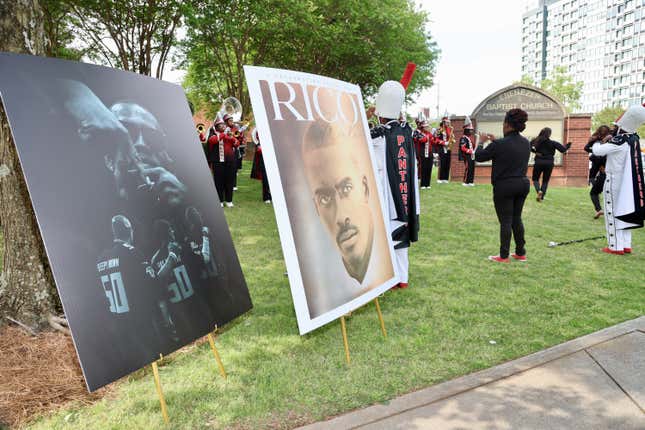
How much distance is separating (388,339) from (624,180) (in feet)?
17.1

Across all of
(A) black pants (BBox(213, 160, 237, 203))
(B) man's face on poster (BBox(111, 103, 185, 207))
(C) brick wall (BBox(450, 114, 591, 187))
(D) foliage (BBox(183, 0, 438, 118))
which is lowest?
(C) brick wall (BBox(450, 114, 591, 187))

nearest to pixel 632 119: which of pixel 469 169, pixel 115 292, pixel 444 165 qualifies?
pixel 115 292

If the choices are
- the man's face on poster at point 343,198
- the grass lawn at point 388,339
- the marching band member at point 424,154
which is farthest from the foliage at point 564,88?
the man's face on poster at point 343,198

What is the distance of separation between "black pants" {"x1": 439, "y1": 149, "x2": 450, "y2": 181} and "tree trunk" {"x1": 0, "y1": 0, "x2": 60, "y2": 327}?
15059mm

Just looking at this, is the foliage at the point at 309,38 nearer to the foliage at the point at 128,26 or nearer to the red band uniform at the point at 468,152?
the foliage at the point at 128,26

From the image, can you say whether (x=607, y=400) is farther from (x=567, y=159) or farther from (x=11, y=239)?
(x=567, y=159)

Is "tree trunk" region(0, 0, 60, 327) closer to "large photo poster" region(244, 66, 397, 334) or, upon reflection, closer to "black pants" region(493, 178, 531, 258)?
"large photo poster" region(244, 66, 397, 334)

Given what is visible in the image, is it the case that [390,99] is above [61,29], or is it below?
below

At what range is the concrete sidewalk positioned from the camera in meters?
2.72

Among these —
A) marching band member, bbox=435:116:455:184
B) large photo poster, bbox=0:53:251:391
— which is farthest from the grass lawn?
marching band member, bbox=435:116:455:184

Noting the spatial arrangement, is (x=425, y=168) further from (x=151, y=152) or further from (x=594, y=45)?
(x=594, y=45)

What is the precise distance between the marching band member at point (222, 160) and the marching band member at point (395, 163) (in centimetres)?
693

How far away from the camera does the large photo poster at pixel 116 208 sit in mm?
2191

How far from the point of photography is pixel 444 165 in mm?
17531
